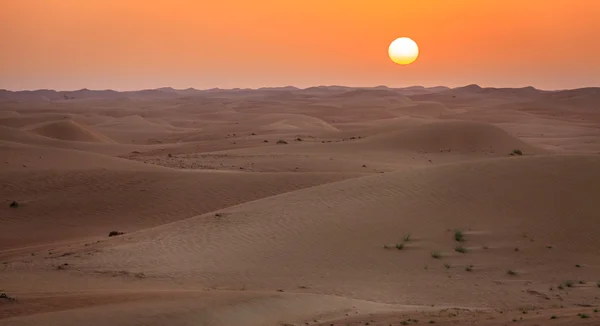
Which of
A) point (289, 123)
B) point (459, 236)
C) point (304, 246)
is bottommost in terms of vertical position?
point (304, 246)

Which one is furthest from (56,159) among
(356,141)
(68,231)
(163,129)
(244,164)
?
(163,129)

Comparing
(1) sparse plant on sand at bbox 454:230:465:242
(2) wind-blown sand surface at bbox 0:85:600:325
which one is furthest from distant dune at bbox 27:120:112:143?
(1) sparse plant on sand at bbox 454:230:465:242

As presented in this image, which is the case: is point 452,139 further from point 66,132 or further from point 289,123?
point 66,132

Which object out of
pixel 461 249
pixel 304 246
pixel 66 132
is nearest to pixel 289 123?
pixel 66 132

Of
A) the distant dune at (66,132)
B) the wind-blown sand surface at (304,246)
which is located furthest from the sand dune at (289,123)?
the wind-blown sand surface at (304,246)

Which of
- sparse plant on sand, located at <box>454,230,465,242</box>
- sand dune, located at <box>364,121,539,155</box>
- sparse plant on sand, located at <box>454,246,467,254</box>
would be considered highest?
→ sand dune, located at <box>364,121,539,155</box>

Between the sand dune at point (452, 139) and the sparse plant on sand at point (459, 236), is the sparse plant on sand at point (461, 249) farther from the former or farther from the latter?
the sand dune at point (452, 139)

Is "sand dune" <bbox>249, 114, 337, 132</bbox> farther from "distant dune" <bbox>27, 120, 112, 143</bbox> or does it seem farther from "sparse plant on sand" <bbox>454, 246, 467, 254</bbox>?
"sparse plant on sand" <bbox>454, 246, 467, 254</bbox>

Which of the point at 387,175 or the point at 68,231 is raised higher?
the point at 387,175

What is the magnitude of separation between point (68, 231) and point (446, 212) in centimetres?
1190

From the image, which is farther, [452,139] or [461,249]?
[452,139]

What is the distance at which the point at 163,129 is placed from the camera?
249 ft

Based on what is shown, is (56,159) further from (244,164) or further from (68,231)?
(68,231)

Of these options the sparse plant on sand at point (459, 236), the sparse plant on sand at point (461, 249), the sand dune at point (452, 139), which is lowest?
the sparse plant on sand at point (461, 249)
